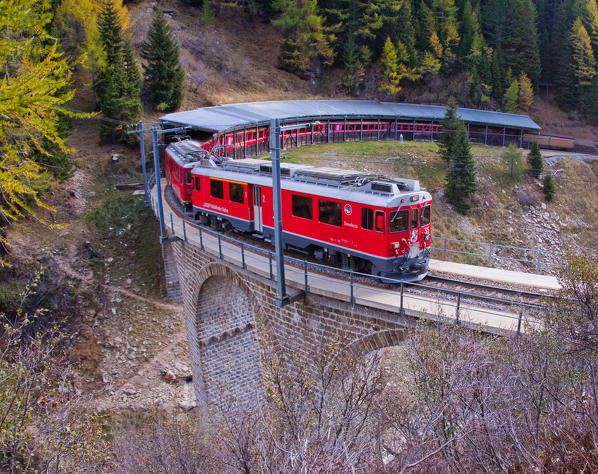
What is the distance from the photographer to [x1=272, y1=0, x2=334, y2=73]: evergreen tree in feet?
187

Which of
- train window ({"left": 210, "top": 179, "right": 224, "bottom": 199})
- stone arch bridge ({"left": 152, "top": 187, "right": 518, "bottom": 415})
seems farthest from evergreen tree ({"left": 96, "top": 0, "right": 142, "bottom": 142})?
train window ({"left": 210, "top": 179, "right": 224, "bottom": 199})

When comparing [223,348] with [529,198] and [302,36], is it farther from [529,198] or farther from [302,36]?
[302,36]

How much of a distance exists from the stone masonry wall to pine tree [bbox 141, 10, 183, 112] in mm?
24061

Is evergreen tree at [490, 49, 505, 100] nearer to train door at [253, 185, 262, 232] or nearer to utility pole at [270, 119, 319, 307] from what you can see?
train door at [253, 185, 262, 232]

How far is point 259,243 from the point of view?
62.5ft

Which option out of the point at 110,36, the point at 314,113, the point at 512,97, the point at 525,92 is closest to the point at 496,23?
the point at 525,92

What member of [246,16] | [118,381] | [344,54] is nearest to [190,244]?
[118,381]

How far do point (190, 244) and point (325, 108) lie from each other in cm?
3142

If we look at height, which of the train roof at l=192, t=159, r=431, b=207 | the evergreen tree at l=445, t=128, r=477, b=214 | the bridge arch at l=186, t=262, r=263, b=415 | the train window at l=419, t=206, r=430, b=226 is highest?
the train roof at l=192, t=159, r=431, b=207

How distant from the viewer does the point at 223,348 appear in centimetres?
2178

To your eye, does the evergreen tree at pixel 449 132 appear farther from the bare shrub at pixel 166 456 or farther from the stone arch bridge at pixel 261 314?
the bare shrub at pixel 166 456

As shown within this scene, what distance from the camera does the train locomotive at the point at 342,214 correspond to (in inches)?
520

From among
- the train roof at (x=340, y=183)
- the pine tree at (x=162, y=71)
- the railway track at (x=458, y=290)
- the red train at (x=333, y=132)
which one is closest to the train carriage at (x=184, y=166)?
the train roof at (x=340, y=183)

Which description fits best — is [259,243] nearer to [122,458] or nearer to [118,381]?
[122,458]
